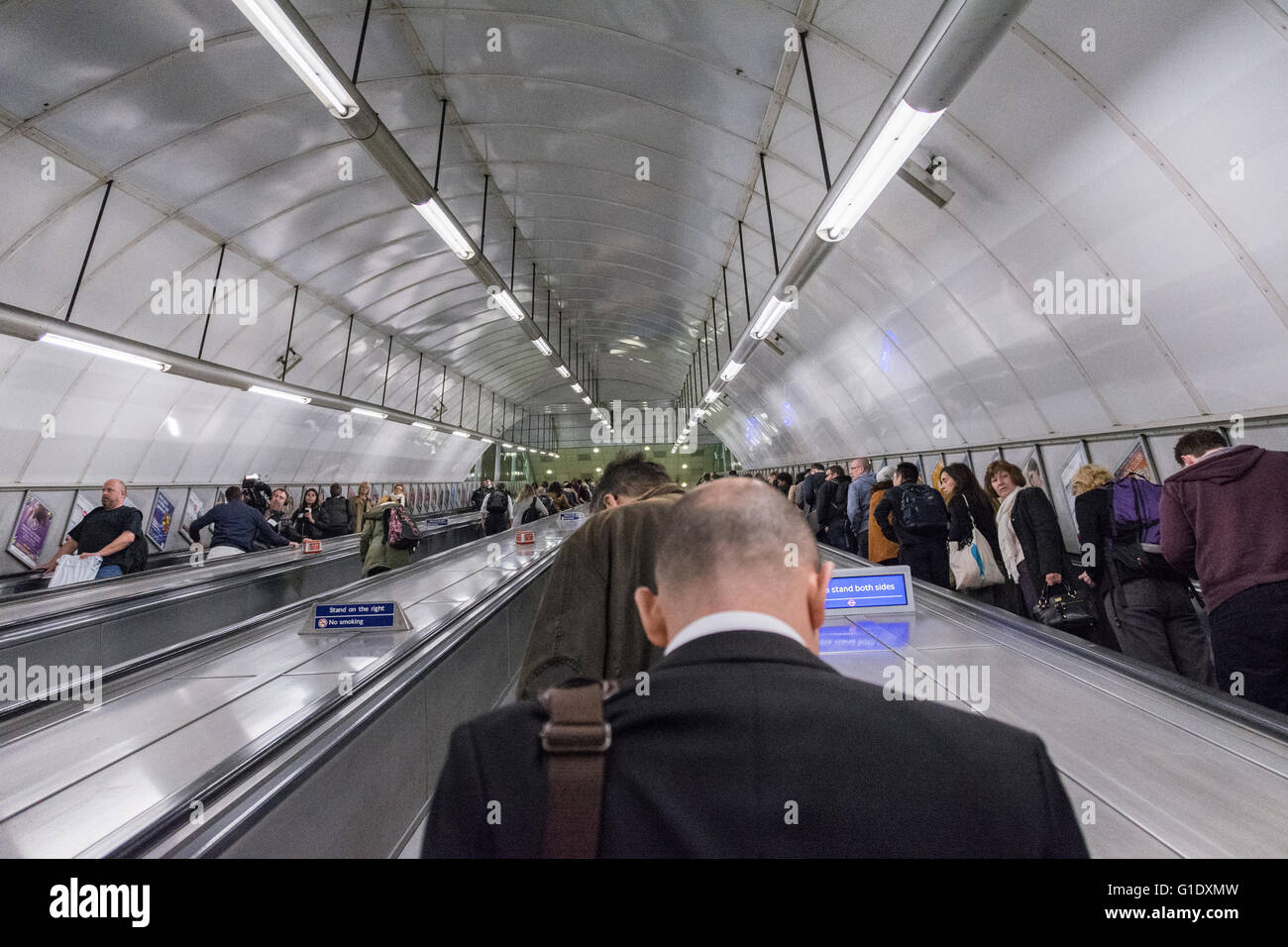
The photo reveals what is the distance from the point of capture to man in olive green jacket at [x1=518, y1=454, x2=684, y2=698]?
214 cm

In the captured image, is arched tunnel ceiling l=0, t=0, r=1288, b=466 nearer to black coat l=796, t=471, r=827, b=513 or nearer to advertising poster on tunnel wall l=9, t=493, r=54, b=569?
black coat l=796, t=471, r=827, b=513

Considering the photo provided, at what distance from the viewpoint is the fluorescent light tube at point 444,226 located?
266 inches

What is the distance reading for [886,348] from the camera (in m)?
11.3

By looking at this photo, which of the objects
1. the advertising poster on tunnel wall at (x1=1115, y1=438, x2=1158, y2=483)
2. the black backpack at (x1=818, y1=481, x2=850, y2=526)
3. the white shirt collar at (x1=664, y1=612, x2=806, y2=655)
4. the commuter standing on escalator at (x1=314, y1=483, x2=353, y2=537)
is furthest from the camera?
the commuter standing on escalator at (x1=314, y1=483, x2=353, y2=537)

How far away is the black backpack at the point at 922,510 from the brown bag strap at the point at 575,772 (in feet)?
19.2

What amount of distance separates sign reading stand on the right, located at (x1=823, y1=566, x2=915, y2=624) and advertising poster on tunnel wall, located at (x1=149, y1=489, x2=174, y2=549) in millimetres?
16051

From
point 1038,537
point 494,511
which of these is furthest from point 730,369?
point 1038,537

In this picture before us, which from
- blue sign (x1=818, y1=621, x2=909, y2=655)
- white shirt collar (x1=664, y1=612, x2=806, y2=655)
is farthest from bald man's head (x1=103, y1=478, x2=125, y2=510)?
white shirt collar (x1=664, y1=612, x2=806, y2=655)

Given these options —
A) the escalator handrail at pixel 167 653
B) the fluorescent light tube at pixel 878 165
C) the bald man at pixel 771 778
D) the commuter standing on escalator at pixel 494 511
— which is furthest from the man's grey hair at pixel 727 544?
the commuter standing on escalator at pixel 494 511

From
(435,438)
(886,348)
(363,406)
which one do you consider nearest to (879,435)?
(886,348)

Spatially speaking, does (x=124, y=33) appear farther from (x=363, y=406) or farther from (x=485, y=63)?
(x=363, y=406)

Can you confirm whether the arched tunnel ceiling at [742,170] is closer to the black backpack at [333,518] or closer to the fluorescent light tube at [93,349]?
the fluorescent light tube at [93,349]

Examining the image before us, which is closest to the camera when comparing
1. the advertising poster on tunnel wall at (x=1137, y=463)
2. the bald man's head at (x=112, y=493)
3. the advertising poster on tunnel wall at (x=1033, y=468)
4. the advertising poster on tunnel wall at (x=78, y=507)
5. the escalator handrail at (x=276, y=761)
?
the escalator handrail at (x=276, y=761)

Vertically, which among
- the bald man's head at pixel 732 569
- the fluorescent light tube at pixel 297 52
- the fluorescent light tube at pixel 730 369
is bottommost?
the bald man's head at pixel 732 569
